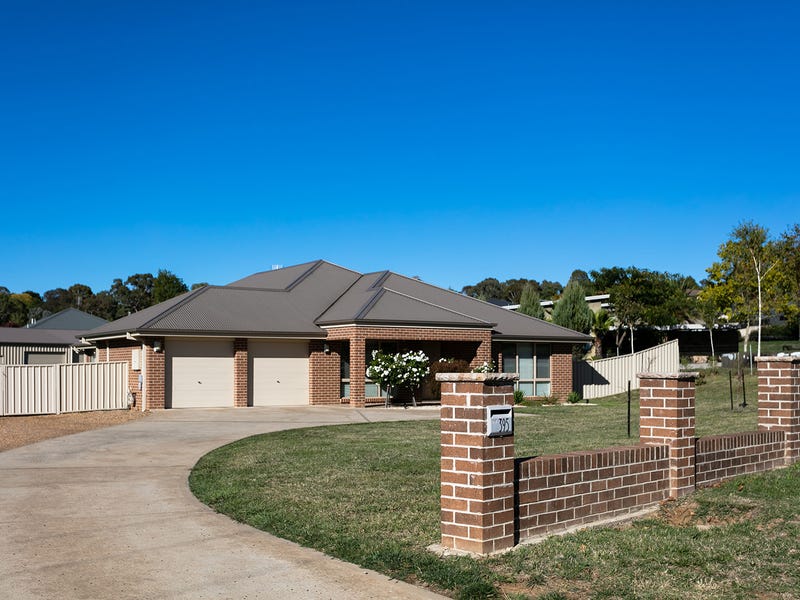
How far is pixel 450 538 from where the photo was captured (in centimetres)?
705

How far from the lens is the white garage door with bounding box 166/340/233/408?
24.8m

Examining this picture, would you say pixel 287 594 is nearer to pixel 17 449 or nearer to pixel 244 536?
pixel 244 536

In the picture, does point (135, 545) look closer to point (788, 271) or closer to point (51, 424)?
point (51, 424)

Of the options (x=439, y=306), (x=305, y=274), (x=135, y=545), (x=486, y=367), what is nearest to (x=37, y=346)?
(x=305, y=274)

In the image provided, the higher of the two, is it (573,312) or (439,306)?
(573,312)

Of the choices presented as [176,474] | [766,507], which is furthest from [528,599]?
[176,474]

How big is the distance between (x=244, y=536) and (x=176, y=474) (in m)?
4.32

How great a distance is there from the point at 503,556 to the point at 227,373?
1987cm

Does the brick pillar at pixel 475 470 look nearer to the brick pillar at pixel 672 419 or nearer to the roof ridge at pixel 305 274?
the brick pillar at pixel 672 419

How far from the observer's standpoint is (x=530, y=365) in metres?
29.8

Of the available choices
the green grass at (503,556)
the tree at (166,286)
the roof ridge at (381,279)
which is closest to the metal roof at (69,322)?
the tree at (166,286)

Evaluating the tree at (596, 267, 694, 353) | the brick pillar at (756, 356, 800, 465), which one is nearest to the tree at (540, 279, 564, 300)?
the tree at (596, 267, 694, 353)

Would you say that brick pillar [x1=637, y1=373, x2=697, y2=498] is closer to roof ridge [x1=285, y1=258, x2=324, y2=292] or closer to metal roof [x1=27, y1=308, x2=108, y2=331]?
roof ridge [x1=285, y1=258, x2=324, y2=292]

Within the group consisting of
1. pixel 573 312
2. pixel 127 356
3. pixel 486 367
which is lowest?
pixel 486 367
